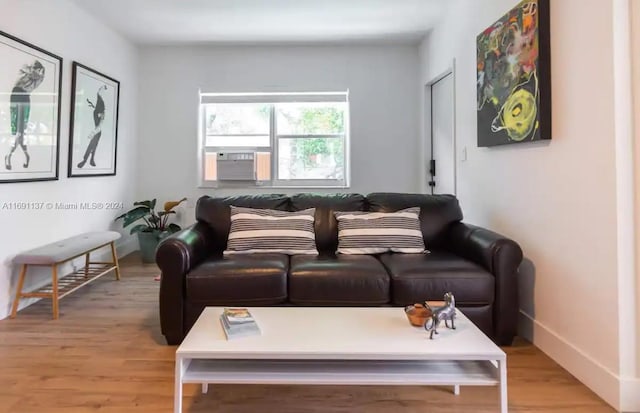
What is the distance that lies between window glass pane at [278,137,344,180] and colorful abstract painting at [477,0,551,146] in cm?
225

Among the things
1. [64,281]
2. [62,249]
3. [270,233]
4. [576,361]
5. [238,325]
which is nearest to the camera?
[238,325]

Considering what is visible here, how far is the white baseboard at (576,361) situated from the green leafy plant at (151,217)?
3.59m

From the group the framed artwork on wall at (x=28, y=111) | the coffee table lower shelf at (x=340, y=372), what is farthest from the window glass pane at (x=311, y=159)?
the coffee table lower shelf at (x=340, y=372)

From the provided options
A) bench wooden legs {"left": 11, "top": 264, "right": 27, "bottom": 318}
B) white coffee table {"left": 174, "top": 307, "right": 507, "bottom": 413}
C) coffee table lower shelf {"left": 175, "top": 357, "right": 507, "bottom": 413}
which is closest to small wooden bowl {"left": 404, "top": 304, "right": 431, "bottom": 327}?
white coffee table {"left": 174, "top": 307, "right": 507, "bottom": 413}

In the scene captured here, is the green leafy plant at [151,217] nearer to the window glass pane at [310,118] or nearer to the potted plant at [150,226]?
the potted plant at [150,226]

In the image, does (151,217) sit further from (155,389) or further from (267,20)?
(155,389)

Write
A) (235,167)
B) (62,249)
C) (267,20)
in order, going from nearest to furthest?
1. (62,249)
2. (267,20)
3. (235,167)

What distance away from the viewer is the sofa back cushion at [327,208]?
301cm

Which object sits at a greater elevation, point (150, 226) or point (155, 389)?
point (150, 226)

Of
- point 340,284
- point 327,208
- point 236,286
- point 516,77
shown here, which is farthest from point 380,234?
point 516,77

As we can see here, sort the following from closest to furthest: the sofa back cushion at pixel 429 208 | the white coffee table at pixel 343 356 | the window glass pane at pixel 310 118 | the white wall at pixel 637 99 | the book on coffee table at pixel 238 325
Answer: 1. the white coffee table at pixel 343 356
2. the book on coffee table at pixel 238 325
3. the white wall at pixel 637 99
4. the sofa back cushion at pixel 429 208
5. the window glass pane at pixel 310 118

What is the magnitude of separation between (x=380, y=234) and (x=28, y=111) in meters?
2.70

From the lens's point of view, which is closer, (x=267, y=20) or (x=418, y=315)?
(x=418, y=315)

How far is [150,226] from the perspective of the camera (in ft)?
15.4
